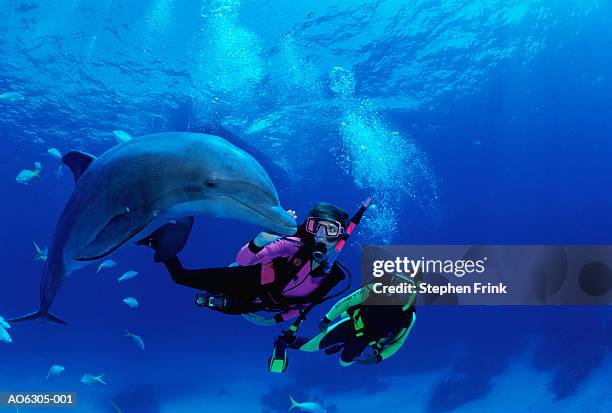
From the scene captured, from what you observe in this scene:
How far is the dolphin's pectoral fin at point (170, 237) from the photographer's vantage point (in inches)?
130

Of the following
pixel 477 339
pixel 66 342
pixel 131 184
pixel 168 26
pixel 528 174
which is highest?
pixel 528 174

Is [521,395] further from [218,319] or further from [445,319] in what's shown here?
[218,319]

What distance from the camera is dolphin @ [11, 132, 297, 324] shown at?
2617mm

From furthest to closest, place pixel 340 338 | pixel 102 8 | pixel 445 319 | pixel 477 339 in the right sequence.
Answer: pixel 445 319, pixel 477 339, pixel 102 8, pixel 340 338

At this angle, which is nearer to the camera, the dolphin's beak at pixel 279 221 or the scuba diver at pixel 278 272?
the dolphin's beak at pixel 279 221

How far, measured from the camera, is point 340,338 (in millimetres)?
5438

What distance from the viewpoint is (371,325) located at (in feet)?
17.0

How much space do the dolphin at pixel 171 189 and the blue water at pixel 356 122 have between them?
1438 centimetres

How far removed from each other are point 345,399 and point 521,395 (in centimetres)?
868

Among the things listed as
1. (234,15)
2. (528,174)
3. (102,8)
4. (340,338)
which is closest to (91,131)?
(102,8)

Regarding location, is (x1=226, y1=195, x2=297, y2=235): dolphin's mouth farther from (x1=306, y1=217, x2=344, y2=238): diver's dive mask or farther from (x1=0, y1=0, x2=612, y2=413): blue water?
(x1=0, y1=0, x2=612, y2=413): blue water

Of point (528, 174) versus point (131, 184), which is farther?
point (528, 174)

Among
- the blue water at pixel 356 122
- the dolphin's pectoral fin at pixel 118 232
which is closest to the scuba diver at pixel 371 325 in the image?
the dolphin's pectoral fin at pixel 118 232

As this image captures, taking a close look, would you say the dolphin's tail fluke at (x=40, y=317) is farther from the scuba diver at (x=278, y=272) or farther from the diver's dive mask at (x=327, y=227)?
the diver's dive mask at (x=327, y=227)
